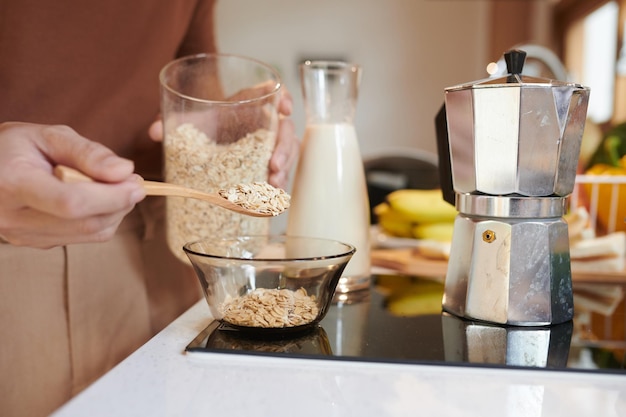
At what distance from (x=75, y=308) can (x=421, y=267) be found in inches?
20.1

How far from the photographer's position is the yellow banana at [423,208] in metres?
1.11

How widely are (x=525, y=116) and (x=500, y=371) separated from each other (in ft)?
0.79

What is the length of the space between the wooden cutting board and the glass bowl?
34 centimetres

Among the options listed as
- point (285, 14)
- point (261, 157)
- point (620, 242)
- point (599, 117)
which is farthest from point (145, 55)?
point (285, 14)

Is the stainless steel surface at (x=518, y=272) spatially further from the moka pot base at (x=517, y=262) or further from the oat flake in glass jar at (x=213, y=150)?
the oat flake in glass jar at (x=213, y=150)

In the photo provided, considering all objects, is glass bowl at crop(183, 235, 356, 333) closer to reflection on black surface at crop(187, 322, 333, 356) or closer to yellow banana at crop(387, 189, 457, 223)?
reflection on black surface at crop(187, 322, 333, 356)

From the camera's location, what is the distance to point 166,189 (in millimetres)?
469

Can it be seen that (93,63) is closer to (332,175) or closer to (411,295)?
(332,175)

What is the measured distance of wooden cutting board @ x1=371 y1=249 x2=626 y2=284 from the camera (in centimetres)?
87

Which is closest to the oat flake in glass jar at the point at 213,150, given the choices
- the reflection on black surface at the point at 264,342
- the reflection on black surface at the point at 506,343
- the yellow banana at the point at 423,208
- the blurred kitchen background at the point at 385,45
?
the reflection on black surface at the point at 264,342

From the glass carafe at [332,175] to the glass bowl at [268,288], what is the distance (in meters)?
0.16

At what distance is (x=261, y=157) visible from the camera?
26.7 inches

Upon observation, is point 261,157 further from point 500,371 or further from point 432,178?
point 432,178

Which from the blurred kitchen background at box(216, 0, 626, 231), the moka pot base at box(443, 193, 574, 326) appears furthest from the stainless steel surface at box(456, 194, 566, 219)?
the blurred kitchen background at box(216, 0, 626, 231)
